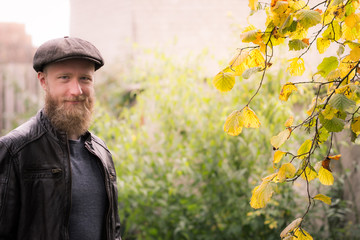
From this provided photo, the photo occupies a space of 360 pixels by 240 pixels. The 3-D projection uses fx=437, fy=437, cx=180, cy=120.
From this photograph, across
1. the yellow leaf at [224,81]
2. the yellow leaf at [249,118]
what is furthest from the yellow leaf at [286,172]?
the yellow leaf at [224,81]

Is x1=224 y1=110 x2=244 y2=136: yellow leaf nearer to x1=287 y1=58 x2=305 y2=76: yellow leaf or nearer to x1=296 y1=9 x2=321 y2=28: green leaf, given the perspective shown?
x1=287 y1=58 x2=305 y2=76: yellow leaf

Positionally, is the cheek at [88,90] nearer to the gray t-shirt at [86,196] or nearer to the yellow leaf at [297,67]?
the gray t-shirt at [86,196]

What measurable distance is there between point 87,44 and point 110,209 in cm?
78

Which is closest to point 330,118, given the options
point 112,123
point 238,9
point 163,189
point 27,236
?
point 27,236

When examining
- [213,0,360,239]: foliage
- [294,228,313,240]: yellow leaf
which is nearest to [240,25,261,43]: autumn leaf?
[213,0,360,239]: foliage

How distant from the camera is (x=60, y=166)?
185 centimetres

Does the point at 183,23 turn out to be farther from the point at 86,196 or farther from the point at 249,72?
the point at 249,72

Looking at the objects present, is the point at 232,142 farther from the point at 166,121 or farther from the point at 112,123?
the point at 112,123

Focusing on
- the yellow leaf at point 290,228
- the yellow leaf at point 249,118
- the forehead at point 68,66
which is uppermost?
the forehead at point 68,66

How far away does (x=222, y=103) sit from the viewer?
3.81 m

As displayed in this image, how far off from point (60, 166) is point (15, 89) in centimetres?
516

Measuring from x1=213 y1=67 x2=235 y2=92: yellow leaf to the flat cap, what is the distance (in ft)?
2.47

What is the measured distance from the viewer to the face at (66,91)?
6.46 ft

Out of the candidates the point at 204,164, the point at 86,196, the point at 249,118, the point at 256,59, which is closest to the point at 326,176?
the point at 249,118
